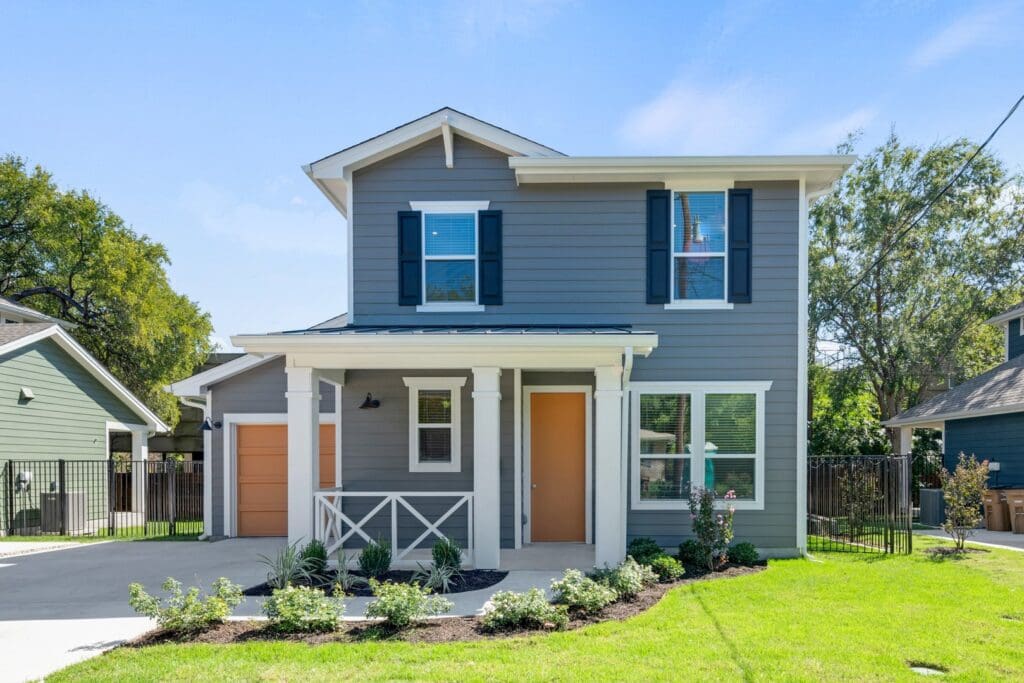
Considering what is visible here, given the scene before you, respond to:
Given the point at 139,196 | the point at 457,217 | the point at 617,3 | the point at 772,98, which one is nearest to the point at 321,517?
the point at 457,217

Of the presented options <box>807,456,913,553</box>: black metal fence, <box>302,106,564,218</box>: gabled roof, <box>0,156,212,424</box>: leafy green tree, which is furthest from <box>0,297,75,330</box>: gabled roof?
<box>807,456,913,553</box>: black metal fence

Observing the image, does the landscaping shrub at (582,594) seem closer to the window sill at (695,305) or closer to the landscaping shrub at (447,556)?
the landscaping shrub at (447,556)

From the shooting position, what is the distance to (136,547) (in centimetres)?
1104

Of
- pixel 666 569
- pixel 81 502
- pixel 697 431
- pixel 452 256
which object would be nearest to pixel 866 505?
pixel 697 431

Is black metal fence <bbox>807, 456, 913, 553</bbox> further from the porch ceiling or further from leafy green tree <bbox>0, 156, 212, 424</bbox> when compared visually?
leafy green tree <bbox>0, 156, 212, 424</bbox>

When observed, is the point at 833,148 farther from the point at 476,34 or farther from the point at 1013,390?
the point at 476,34

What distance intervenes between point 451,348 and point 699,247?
13.0 ft

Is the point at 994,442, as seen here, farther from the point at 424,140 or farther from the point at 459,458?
the point at 424,140

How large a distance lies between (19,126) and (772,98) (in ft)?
83.3

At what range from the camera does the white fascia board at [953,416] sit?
1365 cm

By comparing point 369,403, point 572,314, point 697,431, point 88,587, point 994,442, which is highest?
point 572,314

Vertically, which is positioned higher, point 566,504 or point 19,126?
point 19,126

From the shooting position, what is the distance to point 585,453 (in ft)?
32.4

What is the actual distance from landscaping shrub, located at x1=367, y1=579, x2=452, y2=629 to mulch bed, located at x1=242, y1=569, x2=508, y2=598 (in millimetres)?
1247
